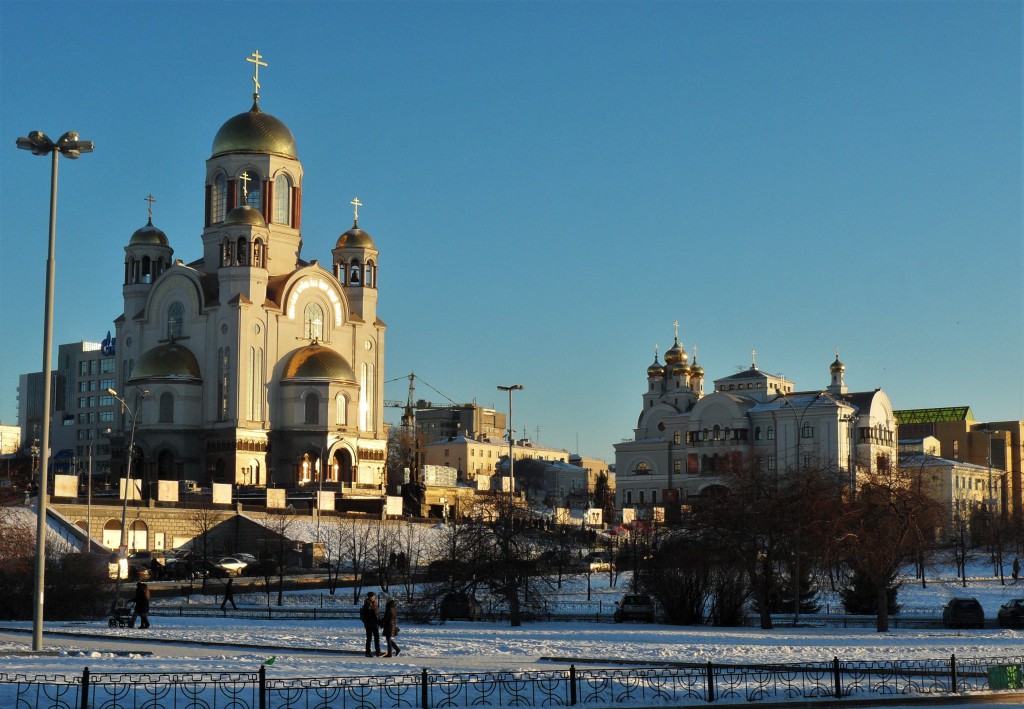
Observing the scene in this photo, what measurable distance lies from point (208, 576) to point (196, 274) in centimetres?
3696

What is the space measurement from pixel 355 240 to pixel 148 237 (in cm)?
1377

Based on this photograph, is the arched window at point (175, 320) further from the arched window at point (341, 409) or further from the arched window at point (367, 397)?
the arched window at point (367, 397)

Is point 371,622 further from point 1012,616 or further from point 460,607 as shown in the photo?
point 1012,616

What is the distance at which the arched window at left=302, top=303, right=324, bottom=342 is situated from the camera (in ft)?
299

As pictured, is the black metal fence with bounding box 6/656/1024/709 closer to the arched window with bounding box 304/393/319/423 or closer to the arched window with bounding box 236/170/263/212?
the arched window with bounding box 304/393/319/423

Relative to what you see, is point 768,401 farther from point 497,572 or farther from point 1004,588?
point 497,572

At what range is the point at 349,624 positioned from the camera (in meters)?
36.7

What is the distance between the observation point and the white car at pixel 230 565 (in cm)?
5875

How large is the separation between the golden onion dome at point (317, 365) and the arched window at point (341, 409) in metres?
1.17

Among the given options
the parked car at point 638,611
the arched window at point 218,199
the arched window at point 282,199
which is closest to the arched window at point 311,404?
the arched window at point 282,199

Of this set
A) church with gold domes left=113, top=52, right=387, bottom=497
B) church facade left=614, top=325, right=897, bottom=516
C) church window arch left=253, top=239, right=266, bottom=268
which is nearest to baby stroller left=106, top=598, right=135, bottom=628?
church with gold domes left=113, top=52, right=387, bottom=497

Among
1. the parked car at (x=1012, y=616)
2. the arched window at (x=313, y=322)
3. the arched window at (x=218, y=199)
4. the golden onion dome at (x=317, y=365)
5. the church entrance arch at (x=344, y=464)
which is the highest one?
the arched window at (x=218, y=199)

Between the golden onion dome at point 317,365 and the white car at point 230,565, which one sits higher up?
the golden onion dome at point 317,365

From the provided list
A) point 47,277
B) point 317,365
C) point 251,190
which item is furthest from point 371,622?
point 251,190
